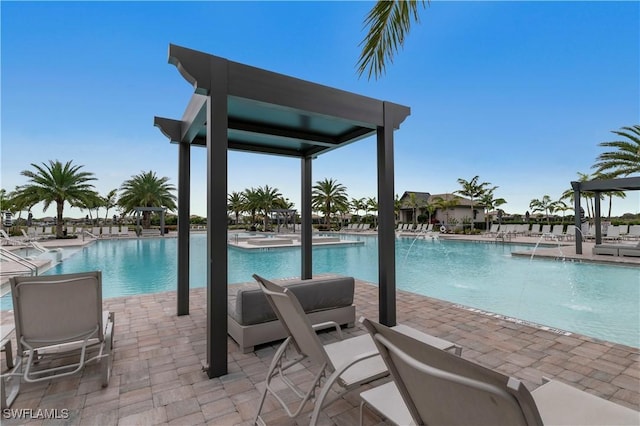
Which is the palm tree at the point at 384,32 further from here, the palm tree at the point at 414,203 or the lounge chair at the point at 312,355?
the palm tree at the point at 414,203

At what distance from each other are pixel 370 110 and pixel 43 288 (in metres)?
3.89

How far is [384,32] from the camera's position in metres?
3.13

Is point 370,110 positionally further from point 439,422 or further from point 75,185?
point 75,185

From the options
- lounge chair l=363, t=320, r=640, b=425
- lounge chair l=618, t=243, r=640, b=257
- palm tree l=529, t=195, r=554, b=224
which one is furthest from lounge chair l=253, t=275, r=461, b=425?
palm tree l=529, t=195, r=554, b=224

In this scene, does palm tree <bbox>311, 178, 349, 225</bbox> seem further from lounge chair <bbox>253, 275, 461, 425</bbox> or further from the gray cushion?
lounge chair <bbox>253, 275, 461, 425</bbox>

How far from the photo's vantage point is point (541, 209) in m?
40.4

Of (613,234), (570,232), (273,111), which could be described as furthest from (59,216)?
(613,234)

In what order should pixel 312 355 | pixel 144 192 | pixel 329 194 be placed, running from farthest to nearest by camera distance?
pixel 329 194 → pixel 144 192 → pixel 312 355

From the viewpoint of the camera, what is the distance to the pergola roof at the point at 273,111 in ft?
9.55

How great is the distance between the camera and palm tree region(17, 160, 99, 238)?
62.8 ft

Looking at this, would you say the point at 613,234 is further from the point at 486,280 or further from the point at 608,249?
the point at 486,280

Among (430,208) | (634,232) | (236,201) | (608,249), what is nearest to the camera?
(608,249)

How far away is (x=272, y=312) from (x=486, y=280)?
7.07 meters

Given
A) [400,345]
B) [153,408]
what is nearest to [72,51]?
[153,408]
